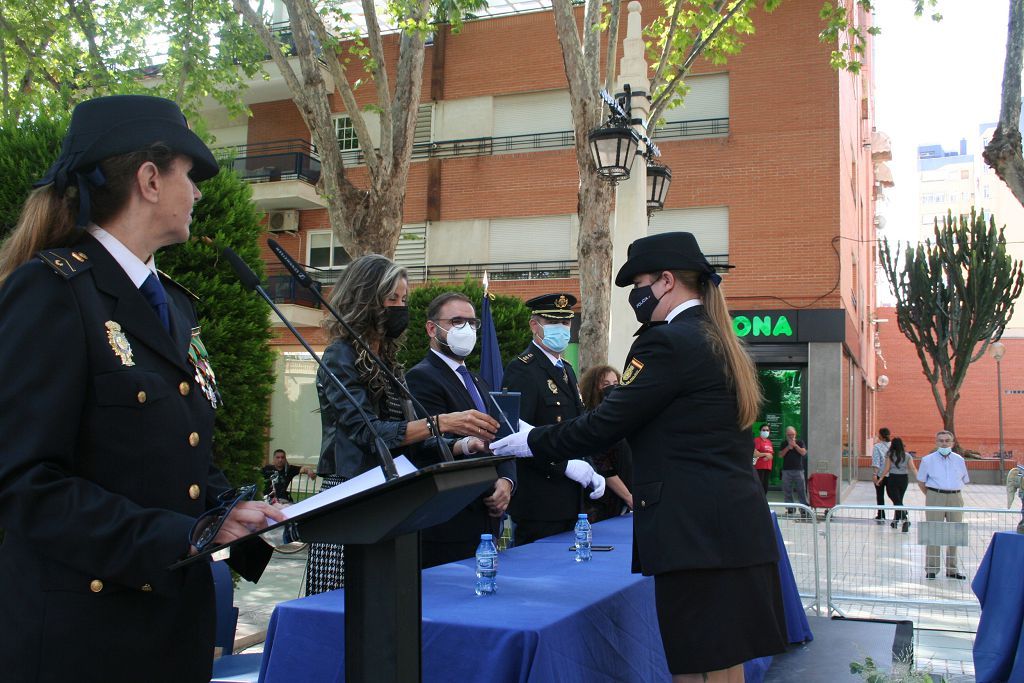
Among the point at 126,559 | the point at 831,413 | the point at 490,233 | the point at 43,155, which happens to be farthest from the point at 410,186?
the point at 126,559

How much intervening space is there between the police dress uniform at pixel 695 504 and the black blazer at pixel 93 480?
166cm

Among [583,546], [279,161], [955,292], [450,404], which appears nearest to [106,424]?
[583,546]

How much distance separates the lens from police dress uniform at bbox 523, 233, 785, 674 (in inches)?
119

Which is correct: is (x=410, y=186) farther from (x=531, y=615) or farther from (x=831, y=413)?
(x=531, y=615)

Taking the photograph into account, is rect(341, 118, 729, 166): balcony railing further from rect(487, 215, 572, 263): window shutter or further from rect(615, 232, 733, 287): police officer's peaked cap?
rect(615, 232, 733, 287): police officer's peaked cap

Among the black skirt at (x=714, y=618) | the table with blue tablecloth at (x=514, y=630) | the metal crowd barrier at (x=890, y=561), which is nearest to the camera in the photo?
the table with blue tablecloth at (x=514, y=630)

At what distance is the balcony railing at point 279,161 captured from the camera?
23516 millimetres

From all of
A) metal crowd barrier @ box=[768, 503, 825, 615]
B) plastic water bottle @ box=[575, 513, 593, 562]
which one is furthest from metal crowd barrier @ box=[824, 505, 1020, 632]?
plastic water bottle @ box=[575, 513, 593, 562]

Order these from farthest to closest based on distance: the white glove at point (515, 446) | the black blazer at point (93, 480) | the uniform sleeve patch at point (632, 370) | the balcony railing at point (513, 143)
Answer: the balcony railing at point (513, 143) < the white glove at point (515, 446) < the uniform sleeve patch at point (632, 370) < the black blazer at point (93, 480)

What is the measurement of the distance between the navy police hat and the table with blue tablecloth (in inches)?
63.8

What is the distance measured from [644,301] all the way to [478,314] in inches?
410

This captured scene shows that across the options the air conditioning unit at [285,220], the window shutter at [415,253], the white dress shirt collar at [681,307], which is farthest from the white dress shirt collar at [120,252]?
the air conditioning unit at [285,220]

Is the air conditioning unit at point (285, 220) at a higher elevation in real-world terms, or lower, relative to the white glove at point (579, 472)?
higher

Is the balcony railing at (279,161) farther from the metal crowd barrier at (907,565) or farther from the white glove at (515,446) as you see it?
the white glove at (515,446)
